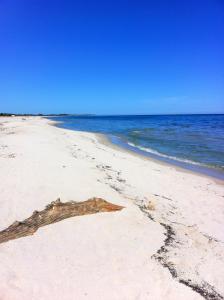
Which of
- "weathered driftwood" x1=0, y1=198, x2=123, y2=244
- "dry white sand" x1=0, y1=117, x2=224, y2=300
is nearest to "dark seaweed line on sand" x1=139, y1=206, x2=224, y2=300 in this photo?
"dry white sand" x1=0, y1=117, x2=224, y2=300

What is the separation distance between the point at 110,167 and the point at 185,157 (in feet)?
18.2

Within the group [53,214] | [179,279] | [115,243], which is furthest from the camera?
[53,214]

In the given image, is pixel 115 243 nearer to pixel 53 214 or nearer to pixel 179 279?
pixel 179 279

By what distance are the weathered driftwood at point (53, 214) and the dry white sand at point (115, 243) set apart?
0.15 meters

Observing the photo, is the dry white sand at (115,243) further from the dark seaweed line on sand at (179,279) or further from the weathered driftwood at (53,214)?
the weathered driftwood at (53,214)

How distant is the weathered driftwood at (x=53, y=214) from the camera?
15.5 ft

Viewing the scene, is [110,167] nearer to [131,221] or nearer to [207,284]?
[131,221]

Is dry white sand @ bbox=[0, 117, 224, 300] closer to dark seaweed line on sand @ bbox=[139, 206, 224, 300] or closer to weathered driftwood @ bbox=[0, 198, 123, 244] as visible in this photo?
dark seaweed line on sand @ bbox=[139, 206, 224, 300]

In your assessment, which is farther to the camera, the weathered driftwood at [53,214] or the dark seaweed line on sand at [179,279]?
the weathered driftwood at [53,214]

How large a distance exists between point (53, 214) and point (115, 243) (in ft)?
4.82

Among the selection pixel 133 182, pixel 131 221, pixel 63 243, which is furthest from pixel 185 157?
pixel 63 243

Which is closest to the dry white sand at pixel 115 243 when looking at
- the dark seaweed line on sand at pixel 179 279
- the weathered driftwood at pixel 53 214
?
the dark seaweed line on sand at pixel 179 279

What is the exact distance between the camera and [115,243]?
4.61 meters

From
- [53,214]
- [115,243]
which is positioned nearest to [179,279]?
[115,243]
